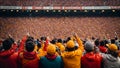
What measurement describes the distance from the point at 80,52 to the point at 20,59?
5.02 ft

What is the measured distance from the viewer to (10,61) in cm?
691

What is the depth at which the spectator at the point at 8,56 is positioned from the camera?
22.2ft

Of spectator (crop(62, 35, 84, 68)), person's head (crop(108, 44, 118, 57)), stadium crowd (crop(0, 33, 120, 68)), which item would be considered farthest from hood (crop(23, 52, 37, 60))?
person's head (crop(108, 44, 118, 57))

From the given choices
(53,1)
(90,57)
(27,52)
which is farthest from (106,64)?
(53,1)

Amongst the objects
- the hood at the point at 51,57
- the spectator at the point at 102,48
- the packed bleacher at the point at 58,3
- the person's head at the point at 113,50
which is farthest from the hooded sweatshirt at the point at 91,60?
the packed bleacher at the point at 58,3

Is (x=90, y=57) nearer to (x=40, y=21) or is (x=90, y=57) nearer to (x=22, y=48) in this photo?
(x=22, y=48)

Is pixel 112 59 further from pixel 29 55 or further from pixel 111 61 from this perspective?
pixel 29 55

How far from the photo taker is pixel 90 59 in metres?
7.07

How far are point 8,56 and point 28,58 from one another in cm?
52

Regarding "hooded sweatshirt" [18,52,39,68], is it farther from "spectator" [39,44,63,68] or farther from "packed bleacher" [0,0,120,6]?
"packed bleacher" [0,0,120,6]

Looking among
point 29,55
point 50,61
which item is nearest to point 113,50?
point 50,61

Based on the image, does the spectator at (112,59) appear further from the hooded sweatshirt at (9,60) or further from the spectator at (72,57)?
the hooded sweatshirt at (9,60)

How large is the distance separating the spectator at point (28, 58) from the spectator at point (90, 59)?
1238 mm

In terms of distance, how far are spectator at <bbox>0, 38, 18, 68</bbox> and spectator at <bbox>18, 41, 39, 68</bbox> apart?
168mm
